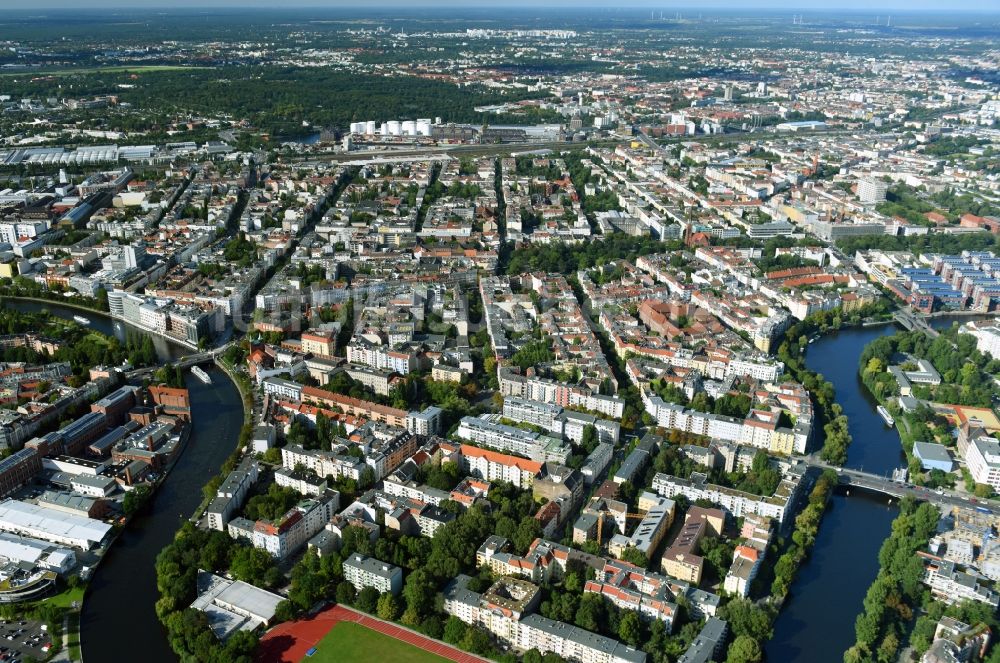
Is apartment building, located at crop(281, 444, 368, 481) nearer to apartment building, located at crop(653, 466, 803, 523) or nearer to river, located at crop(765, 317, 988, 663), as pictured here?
apartment building, located at crop(653, 466, 803, 523)

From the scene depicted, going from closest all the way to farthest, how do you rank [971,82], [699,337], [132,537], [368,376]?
1. [132,537]
2. [368,376]
3. [699,337]
4. [971,82]

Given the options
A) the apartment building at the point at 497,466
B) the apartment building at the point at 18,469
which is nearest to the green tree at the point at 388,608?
the apartment building at the point at 497,466

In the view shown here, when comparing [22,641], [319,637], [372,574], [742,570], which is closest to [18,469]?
[22,641]

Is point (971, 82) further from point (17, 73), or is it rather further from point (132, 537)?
point (17, 73)

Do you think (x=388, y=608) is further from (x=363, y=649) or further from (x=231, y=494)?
(x=231, y=494)

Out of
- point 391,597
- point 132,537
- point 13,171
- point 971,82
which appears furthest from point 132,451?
point 971,82
